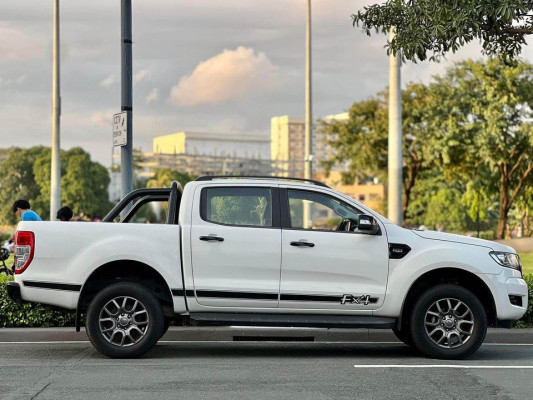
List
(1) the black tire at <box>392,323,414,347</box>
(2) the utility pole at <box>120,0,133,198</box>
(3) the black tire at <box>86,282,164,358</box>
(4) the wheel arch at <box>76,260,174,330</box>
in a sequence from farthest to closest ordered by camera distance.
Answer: (2) the utility pole at <box>120,0,133,198</box>, (1) the black tire at <box>392,323,414,347</box>, (4) the wheel arch at <box>76,260,174,330</box>, (3) the black tire at <box>86,282,164,358</box>

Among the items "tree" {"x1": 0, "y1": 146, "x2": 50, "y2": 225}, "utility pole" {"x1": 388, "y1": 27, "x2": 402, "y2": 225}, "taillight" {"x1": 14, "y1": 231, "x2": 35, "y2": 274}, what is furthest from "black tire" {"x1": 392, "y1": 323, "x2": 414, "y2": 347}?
"tree" {"x1": 0, "y1": 146, "x2": 50, "y2": 225}

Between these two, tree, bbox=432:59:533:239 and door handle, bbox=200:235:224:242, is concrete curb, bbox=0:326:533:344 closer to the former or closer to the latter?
door handle, bbox=200:235:224:242

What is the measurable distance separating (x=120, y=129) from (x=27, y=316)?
3.48 meters

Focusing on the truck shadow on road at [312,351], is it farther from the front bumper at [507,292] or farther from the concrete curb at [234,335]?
the front bumper at [507,292]

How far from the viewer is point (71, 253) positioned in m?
10.5

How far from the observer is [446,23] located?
13.7 meters

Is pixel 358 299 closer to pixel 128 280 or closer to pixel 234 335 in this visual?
pixel 234 335

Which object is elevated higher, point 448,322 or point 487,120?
point 487,120

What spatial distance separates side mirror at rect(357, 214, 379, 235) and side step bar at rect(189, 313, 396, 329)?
3.00ft

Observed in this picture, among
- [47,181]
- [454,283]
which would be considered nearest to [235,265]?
[454,283]

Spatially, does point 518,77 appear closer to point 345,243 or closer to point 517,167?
point 517,167

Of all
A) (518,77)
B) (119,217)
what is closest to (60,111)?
(518,77)

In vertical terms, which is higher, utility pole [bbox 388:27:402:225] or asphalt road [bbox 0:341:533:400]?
utility pole [bbox 388:27:402:225]

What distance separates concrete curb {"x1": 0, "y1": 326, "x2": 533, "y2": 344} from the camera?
39.5 ft
